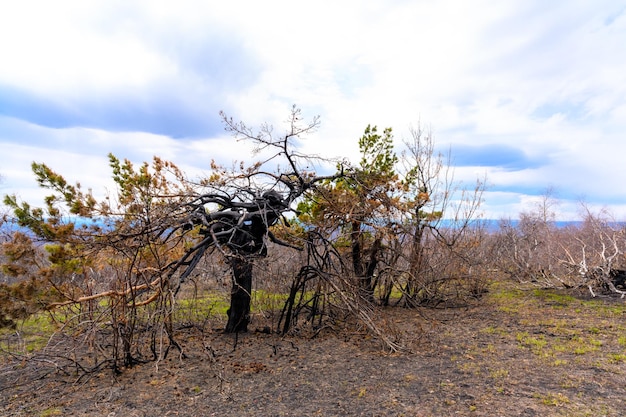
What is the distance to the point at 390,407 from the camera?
381 cm

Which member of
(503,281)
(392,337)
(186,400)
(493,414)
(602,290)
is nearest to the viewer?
(493,414)

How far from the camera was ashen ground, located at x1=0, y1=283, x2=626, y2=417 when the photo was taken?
3.88m

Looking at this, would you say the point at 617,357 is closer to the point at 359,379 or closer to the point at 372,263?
the point at 359,379

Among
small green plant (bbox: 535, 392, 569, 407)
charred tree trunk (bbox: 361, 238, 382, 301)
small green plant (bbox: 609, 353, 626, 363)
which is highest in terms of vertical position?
charred tree trunk (bbox: 361, 238, 382, 301)

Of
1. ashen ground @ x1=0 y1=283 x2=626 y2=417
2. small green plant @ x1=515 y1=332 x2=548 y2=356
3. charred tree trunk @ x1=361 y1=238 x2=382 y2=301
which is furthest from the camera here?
charred tree trunk @ x1=361 y1=238 x2=382 y2=301

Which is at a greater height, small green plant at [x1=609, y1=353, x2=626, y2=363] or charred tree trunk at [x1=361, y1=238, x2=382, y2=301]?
charred tree trunk at [x1=361, y1=238, x2=382, y2=301]

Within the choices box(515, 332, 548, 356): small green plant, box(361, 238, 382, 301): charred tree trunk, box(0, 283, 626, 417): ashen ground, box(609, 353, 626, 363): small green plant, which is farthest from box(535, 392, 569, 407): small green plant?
box(361, 238, 382, 301): charred tree trunk

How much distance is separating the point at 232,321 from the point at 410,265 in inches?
170

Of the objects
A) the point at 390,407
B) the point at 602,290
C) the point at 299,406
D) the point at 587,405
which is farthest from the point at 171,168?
the point at 602,290

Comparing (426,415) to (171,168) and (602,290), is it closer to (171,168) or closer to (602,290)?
(171,168)

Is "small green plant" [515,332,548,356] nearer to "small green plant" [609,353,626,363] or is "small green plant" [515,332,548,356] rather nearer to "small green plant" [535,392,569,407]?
"small green plant" [609,353,626,363]

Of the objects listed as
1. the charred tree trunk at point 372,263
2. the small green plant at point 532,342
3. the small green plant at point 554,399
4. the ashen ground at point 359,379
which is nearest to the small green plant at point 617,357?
the ashen ground at point 359,379

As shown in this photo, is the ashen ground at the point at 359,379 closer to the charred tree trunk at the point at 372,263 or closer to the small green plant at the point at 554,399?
the small green plant at the point at 554,399

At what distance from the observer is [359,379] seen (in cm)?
464
